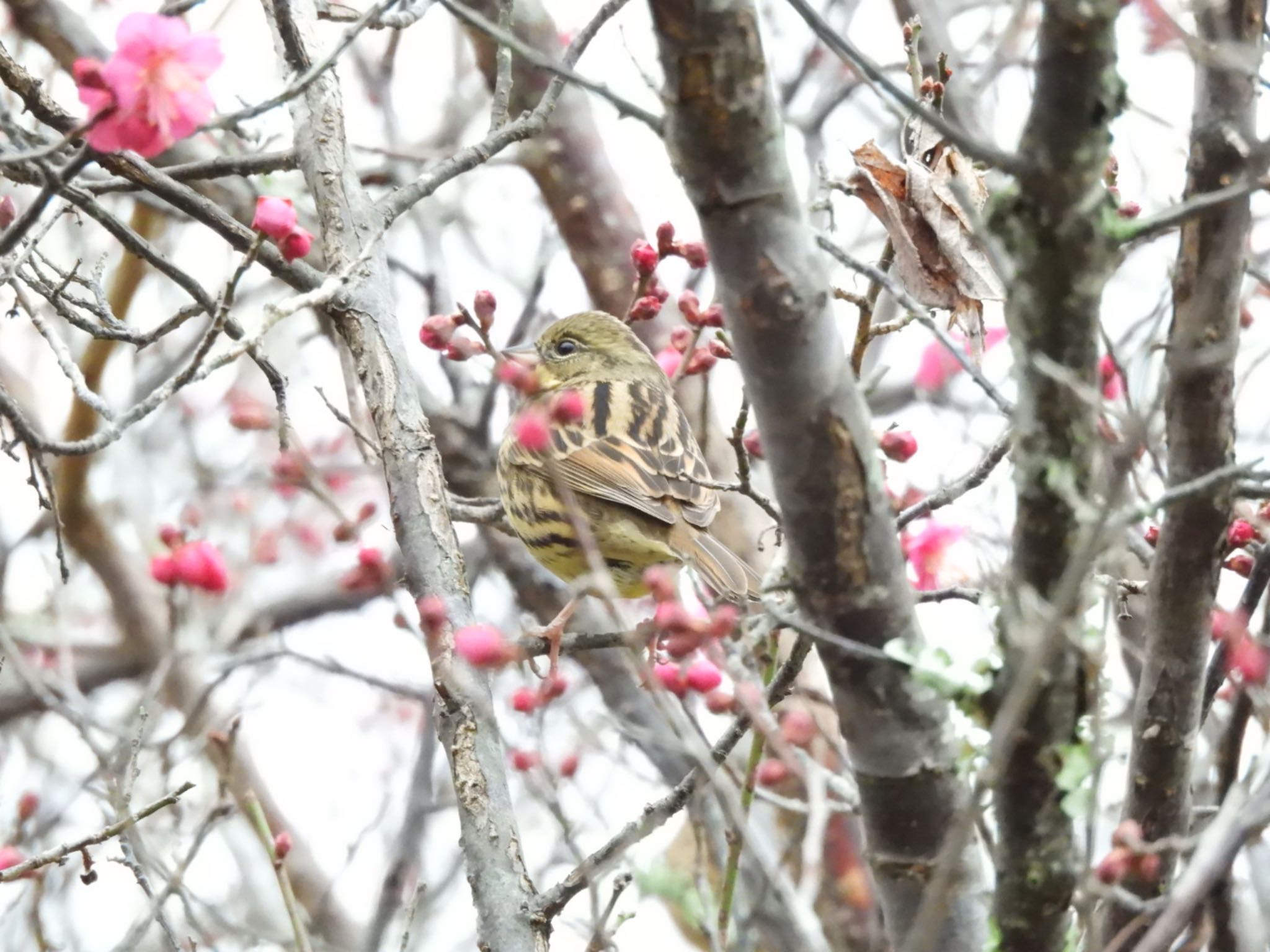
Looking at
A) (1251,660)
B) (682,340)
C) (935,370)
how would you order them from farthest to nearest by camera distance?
(935,370) < (682,340) < (1251,660)

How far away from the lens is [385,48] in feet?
25.3

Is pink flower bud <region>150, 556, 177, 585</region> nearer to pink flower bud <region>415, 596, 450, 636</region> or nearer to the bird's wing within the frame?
the bird's wing

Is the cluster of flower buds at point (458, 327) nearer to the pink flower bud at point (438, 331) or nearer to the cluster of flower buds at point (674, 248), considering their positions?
the pink flower bud at point (438, 331)

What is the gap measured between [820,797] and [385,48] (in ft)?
21.6

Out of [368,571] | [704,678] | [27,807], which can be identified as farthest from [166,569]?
[704,678]

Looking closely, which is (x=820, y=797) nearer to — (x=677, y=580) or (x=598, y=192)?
(x=677, y=580)

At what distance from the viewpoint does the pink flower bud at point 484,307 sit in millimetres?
3959

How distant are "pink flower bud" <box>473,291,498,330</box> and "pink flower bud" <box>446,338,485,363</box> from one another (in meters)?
0.13

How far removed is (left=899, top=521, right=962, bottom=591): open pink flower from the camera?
3881 mm

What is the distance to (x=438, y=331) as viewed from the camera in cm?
408

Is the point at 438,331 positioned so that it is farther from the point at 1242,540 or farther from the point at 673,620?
the point at 1242,540

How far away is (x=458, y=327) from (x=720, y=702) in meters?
1.86

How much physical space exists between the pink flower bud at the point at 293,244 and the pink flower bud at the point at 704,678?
4.01ft

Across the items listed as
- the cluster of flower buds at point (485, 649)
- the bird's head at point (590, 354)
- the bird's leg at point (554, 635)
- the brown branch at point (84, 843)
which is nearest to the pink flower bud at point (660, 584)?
the cluster of flower buds at point (485, 649)
